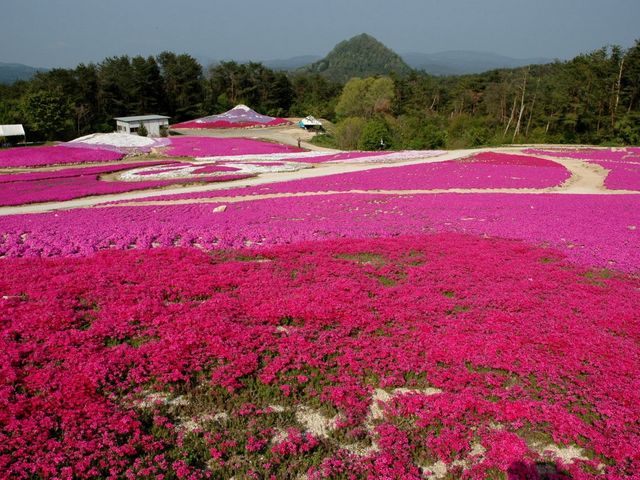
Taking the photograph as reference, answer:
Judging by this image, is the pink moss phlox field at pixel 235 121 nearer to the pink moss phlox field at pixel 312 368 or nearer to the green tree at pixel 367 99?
the green tree at pixel 367 99

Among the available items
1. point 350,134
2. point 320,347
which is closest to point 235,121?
point 350,134

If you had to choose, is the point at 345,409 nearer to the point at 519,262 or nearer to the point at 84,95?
the point at 519,262

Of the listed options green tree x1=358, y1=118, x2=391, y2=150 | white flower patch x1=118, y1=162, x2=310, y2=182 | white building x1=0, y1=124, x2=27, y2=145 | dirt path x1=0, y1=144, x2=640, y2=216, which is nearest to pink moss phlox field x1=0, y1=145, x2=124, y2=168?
white building x1=0, y1=124, x2=27, y2=145

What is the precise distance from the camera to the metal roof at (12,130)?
66.1 m

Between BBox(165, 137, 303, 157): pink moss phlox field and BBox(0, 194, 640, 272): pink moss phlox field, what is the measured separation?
3704cm

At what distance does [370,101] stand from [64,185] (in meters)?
78.9

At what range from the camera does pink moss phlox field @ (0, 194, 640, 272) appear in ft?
64.9

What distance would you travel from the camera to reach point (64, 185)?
37594 millimetres

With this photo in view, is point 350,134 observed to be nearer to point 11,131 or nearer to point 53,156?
point 53,156

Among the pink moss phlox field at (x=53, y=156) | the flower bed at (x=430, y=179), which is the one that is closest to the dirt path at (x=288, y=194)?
the flower bed at (x=430, y=179)

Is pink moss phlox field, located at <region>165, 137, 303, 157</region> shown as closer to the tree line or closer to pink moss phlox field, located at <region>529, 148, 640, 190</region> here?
the tree line

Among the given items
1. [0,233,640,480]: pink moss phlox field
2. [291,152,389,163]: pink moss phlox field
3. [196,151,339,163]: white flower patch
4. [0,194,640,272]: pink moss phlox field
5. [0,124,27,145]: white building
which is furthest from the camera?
[0,124,27,145]: white building

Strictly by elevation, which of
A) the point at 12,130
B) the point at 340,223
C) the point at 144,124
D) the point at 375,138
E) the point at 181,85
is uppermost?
the point at 181,85

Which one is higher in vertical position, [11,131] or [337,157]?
[11,131]
